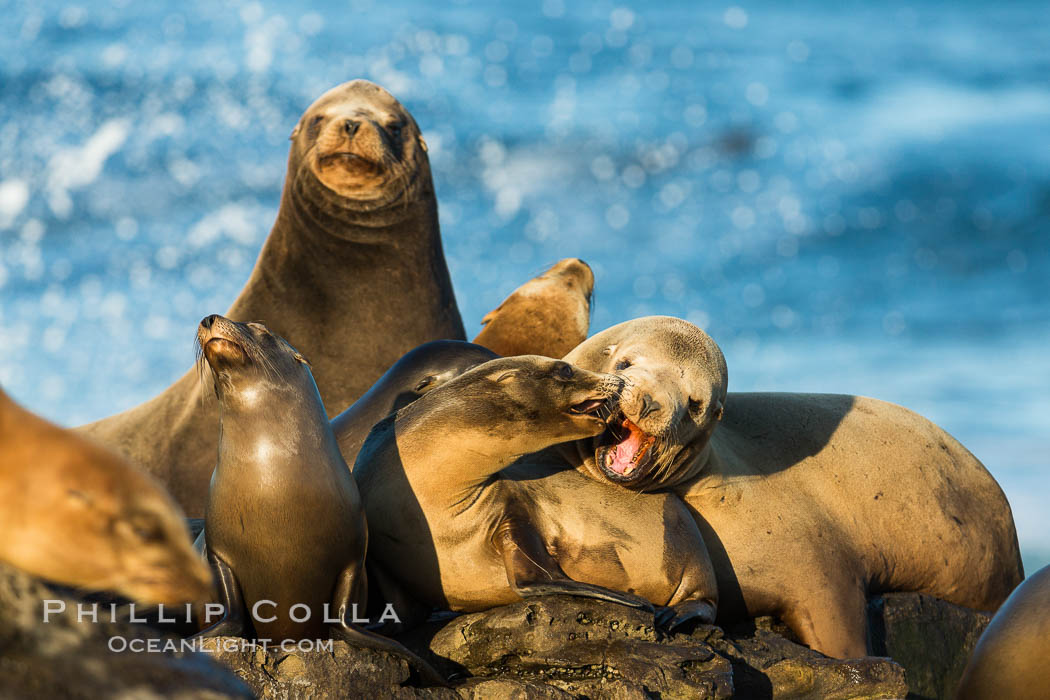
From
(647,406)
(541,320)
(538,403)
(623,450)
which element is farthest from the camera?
(541,320)

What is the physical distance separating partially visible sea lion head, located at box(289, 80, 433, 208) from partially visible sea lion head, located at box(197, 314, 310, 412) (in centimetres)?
350

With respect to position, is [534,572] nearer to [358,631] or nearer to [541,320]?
[358,631]

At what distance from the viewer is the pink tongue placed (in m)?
5.07

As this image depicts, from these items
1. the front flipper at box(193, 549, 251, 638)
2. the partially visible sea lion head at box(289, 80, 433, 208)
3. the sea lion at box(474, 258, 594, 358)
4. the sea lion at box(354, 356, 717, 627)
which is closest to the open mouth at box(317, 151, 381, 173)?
the partially visible sea lion head at box(289, 80, 433, 208)

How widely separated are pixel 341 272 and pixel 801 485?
3.45 m

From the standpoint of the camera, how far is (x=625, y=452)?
509 centimetres

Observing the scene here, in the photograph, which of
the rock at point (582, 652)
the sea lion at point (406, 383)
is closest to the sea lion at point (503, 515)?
the rock at point (582, 652)

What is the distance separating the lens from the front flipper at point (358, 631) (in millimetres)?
4207

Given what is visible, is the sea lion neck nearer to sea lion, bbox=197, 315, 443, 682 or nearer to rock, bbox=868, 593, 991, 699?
sea lion, bbox=197, 315, 443, 682

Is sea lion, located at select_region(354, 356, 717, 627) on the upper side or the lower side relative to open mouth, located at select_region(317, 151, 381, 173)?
lower

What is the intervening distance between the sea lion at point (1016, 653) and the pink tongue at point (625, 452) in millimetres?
1383

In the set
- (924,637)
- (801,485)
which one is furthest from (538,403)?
(924,637)

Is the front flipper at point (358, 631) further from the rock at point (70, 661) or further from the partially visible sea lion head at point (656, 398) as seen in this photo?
the rock at point (70, 661)

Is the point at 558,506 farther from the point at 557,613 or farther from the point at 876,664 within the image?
the point at 876,664
